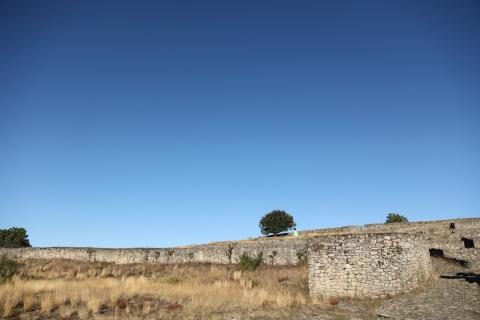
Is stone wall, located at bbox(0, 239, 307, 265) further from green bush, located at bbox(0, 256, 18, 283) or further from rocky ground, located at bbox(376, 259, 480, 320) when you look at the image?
rocky ground, located at bbox(376, 259, 480, 320)

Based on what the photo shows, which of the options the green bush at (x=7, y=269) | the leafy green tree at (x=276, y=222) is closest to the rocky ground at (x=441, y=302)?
the green bush at (x=7, y=269)

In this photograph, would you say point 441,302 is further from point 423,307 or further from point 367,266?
point 367,266

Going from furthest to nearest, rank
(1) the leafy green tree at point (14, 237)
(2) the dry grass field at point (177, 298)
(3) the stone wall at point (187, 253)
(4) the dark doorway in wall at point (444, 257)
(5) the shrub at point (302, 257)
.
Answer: (1) the leafy green tree at point (14, 237) → (3) the stone wall at point (187, 253) → (5) the shrub at point (302, 257) → (4) the dark doorway in wall at point (444, 257) → (2) the dry grass field at point (177, 298)

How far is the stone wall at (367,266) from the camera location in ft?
52.3

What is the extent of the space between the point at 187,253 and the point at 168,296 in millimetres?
15193

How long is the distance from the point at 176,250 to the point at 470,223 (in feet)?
A: 98.7

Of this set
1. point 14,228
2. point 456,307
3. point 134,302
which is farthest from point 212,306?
point 14,228

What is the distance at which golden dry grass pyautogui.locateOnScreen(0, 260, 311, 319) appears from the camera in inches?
595

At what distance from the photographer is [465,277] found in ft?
57.4

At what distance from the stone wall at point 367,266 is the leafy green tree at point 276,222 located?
56057 millimetres

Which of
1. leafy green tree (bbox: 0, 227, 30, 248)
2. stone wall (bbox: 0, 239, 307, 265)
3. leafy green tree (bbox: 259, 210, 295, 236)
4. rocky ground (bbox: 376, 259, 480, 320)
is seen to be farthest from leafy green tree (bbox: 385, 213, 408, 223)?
leafy green tree (bbox: 0, 227, 30, 248)

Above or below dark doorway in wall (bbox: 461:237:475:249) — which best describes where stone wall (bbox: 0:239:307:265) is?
below

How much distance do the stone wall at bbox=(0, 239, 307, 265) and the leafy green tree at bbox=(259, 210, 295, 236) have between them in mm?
37908

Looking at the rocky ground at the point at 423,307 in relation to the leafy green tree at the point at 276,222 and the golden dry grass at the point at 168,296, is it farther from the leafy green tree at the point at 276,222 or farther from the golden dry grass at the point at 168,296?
the leafy green tree at the point at 276,222
